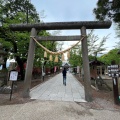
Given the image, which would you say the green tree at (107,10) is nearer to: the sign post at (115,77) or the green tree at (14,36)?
the sign post at (115,77)

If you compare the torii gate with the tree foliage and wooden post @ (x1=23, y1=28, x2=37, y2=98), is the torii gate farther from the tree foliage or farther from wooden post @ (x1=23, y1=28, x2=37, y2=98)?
the tree foliage

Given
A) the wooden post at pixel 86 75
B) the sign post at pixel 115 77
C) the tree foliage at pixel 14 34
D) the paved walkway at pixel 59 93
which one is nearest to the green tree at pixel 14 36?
the tree foliage at pixel 14 34

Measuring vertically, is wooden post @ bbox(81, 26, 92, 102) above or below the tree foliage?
below

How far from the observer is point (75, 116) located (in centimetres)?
485

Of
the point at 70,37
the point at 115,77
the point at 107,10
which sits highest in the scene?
the point at 107,10

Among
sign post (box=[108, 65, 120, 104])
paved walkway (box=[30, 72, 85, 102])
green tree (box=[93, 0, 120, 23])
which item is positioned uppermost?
green tree (box=[93, 0, 120, 23])

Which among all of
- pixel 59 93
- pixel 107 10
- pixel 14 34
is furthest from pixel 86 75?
pixel 14 34

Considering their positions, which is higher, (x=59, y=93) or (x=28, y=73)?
(x=28, y=73)

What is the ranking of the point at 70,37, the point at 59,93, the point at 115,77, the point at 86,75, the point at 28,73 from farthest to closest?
the point at 59,93
the point at 70,37
the point at 28,73
the point at 86,75
the point at 115,77

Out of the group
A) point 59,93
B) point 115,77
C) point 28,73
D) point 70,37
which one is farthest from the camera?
point 59,93

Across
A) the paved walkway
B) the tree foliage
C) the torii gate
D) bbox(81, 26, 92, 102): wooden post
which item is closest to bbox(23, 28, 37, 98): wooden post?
the torii gate

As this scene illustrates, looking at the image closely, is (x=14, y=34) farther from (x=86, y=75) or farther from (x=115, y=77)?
(x=115, y=77)

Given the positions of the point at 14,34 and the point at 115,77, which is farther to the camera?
the point at 14,34

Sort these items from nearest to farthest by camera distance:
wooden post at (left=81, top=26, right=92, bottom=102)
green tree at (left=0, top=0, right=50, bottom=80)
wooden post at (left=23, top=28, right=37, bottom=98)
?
wooden post at (left=81, top=26, right=92, bottom=102) → wooden post at (left=23, top=28, right=37, bottom=98) → green tree at (left=0, top=0, right=50, bottom=80)
